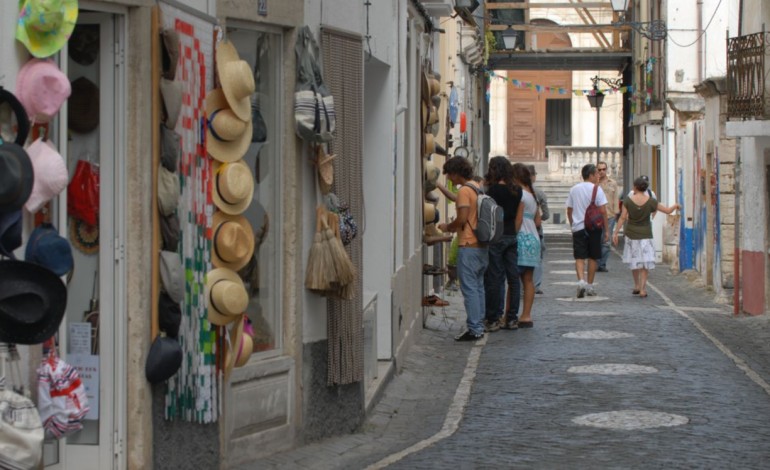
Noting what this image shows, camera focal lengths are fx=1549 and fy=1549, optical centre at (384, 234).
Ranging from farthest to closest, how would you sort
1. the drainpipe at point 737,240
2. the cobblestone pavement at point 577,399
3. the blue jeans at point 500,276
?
the drainpipe at point 737,240
the blue jeans at point 500,276
the cobblestone pavement at point 577,399

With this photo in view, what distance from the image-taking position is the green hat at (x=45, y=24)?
21.4ft

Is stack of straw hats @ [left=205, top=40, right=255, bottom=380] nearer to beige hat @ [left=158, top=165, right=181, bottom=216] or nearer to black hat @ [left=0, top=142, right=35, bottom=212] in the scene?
beige hat @ [left=158, top=165, right=181, bottom=216]

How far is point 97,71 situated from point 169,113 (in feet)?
1.36

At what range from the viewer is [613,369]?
1353cm

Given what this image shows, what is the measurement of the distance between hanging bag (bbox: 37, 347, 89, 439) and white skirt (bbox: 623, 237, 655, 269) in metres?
15.2

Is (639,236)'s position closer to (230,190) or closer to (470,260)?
(470,260)

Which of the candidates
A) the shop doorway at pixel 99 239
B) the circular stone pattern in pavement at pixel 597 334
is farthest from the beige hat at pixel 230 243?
the circular stone pattern in pavement at pixel 597 334

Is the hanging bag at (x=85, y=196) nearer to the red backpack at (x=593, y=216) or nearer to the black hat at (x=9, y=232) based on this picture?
the black hat at (x=9, y=232)

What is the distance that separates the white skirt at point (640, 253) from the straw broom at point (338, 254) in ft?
38.7

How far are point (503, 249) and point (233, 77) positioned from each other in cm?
860

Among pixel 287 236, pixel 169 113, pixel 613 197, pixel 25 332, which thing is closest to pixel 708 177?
pixel 613 197

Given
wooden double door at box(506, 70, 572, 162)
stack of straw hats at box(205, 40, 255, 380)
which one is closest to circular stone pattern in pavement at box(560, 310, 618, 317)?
stack of straw hats at box(205, 40, 255, 380)

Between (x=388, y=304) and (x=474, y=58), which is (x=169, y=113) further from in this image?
(x=474, y=58)

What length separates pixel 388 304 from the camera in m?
13.2
